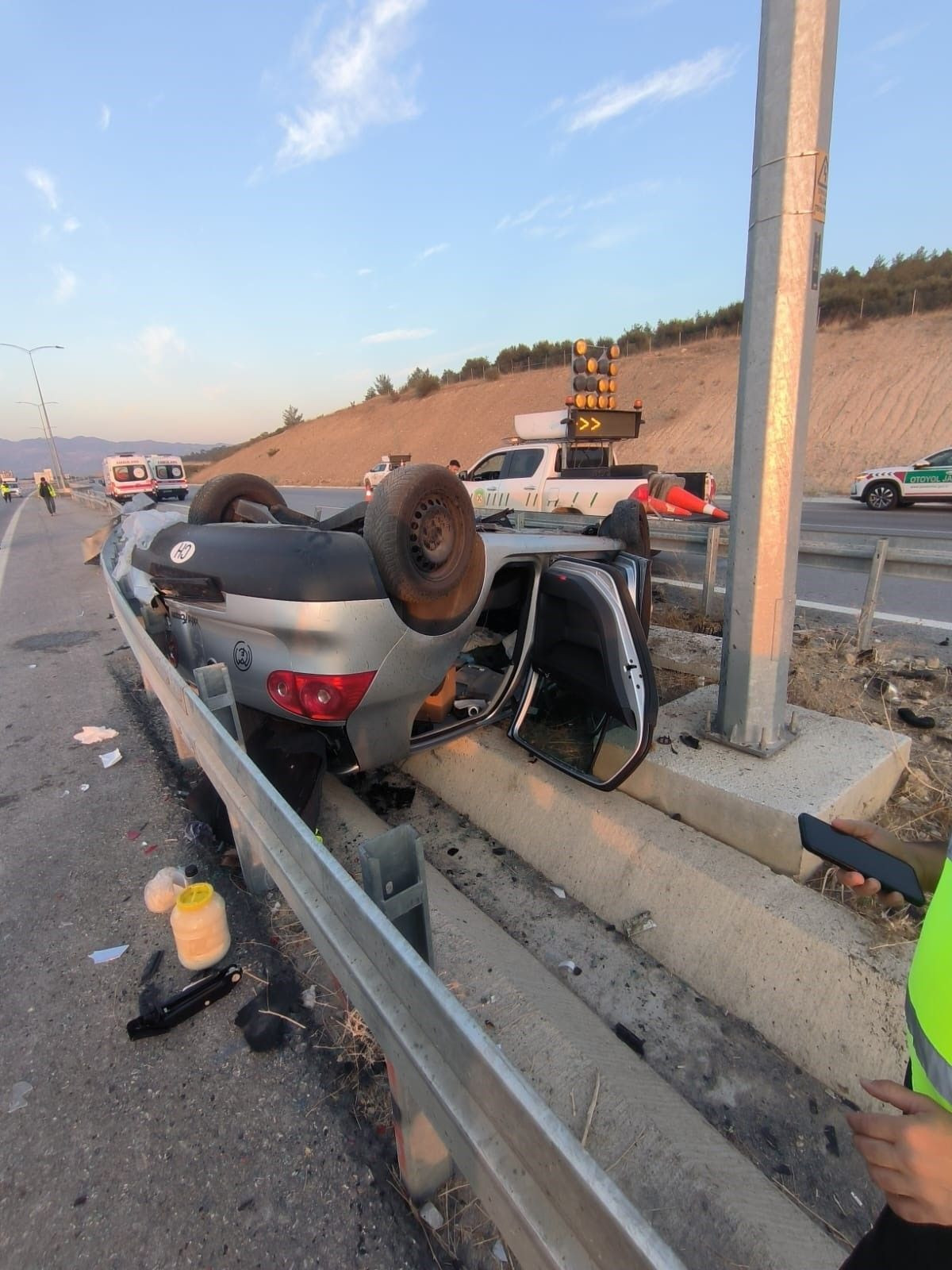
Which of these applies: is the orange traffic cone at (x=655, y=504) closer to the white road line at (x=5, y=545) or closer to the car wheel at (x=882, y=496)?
the white road line at (x=5, y=545)

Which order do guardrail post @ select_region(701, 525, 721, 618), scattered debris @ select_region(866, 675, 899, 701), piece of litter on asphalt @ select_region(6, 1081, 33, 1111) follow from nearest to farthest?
piece of litter on asphalt @ select_region(6, 1081, 33, 1111), scattered debris @ select_region(866, 675, 899, 701), guardrail post @ select_region(701, 525, 721, 618)

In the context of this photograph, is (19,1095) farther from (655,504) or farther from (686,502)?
(655,504)

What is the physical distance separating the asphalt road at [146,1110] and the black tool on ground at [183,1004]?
4 cm

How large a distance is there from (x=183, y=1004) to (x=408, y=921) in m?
1.28

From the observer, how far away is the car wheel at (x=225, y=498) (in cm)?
435

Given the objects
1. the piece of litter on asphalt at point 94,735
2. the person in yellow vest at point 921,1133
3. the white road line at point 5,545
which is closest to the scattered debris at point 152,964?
the person in yellow vest at point 921,1133

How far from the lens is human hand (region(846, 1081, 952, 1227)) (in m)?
0.89

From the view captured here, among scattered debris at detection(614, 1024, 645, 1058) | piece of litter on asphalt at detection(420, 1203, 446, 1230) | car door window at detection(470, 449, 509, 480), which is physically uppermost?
car door window at detection(470, 449, 509, 480)

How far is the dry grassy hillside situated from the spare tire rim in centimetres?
1846

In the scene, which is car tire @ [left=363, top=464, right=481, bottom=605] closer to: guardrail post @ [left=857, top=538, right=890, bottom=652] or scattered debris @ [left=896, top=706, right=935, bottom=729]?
scattered debris @ [left=896, top=706, right=935, bottom=729]

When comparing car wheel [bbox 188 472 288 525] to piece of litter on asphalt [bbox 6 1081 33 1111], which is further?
car wheel [bbox 188 472 288 525]

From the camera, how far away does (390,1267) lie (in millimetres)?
1625

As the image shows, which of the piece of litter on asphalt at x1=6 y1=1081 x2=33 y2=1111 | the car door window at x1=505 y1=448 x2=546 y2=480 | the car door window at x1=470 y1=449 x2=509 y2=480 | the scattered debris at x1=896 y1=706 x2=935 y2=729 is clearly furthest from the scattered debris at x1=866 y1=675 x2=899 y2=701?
the car door window at x1=470 y1=449 x2=509 y2=480

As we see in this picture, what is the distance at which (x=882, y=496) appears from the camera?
1845 centimetres
